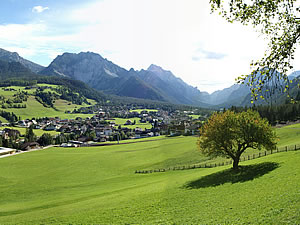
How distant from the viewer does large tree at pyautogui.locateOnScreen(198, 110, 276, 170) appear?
31.7 meters

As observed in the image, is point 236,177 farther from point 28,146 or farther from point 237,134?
point 28,146

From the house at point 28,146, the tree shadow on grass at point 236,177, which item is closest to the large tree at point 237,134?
the tree shadow on grass at point 236,177

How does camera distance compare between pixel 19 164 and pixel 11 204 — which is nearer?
pixel 11 204

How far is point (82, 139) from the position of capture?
133375mm

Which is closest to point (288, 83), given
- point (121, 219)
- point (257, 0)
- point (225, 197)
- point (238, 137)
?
point (257, 0)

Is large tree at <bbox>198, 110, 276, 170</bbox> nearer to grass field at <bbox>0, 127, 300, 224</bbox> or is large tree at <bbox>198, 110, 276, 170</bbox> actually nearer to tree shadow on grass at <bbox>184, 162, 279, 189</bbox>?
tree shadow on grass at <bbox>184, 162, 279, 189</bbox>

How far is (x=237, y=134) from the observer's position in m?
32.2

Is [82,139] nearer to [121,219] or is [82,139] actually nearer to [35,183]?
[35,183]

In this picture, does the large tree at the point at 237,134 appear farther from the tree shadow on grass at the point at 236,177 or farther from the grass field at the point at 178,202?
the grass field at the point at 178,202

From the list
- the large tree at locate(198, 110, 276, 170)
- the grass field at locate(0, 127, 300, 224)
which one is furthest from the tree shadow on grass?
the large tree at locate(198, 110, 276, 170)

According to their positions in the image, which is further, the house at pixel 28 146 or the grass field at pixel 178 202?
the house at pixel 28 146

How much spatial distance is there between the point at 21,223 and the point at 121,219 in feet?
35.0

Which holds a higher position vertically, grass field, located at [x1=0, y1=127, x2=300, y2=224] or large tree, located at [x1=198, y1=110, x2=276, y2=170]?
large tree, located at [x1=198, y1=110, x2=276, y2=170]

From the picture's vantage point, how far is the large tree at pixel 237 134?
31.7 metres
